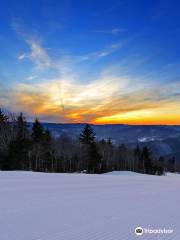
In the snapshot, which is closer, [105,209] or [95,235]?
[95,235]

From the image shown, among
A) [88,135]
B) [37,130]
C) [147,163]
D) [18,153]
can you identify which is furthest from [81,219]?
[147,163]

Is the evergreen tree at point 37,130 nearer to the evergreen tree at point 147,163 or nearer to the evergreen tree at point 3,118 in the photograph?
the evergreen tree at point 3,118

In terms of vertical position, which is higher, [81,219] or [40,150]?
[40,150]

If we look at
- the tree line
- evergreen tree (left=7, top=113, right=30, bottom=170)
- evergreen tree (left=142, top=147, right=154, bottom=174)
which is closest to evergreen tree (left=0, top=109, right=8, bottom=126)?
the tree line

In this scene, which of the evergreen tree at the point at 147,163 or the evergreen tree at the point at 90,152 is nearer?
the evergreen tree at the point at 90,152

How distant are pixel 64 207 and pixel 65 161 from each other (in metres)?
67.4

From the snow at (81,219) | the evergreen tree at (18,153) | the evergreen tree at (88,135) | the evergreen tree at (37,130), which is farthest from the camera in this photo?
the evergreen tree at (88,135)

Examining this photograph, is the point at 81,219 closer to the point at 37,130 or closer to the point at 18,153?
the point at 18,153

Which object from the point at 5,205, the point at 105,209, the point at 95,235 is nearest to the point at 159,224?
the point at 95,235

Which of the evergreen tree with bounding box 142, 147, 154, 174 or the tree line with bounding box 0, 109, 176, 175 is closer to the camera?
the tree line with bounding box 0, 109, 176, 175

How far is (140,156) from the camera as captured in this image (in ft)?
324

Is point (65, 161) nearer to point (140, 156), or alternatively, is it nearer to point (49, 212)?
point (140, 156)

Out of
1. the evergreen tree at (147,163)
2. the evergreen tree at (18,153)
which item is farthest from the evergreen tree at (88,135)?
the evergreen tree at (147,163)

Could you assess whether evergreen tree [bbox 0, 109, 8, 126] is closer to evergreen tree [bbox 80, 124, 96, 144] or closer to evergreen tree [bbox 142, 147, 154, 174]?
evergreen tree [bbox 80, 124, 96, 144]
